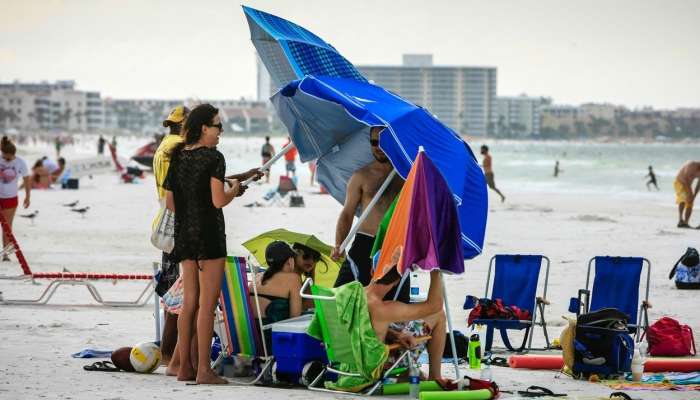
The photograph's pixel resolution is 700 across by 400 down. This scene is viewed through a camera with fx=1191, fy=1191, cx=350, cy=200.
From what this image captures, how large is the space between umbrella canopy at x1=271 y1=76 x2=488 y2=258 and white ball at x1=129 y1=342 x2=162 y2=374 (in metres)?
1.65

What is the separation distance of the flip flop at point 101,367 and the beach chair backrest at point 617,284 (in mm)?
3366

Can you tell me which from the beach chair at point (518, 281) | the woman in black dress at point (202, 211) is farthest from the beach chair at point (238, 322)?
the beach chair at point (518, 281)

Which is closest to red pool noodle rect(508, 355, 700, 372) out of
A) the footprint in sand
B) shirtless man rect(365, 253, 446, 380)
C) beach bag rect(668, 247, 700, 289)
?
shirtless man rect(365, 253, 446, 380)

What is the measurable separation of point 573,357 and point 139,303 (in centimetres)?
421

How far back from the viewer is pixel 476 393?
6.16 meters

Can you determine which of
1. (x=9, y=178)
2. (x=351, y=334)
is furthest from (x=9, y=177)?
(x=351, y=334)

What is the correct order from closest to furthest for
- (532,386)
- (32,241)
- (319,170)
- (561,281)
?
(532,386) < (319,170) < (561,281) < (32,241)

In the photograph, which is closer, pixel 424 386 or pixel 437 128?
pixel 424 386

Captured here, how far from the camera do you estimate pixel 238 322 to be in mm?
6801

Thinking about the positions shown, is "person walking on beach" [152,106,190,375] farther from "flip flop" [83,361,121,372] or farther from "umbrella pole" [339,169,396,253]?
"umbrella pole" [339,169,396,253]

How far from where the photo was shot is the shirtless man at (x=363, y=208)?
6895 millimetres

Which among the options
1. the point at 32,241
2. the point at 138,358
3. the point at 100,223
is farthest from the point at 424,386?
the point at 100,223

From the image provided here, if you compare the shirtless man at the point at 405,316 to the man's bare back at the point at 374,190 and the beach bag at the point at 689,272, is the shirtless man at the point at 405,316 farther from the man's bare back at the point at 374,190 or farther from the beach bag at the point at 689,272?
the beach bag at the point at 689,272

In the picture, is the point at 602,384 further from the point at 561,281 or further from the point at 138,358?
the point at 561,281
